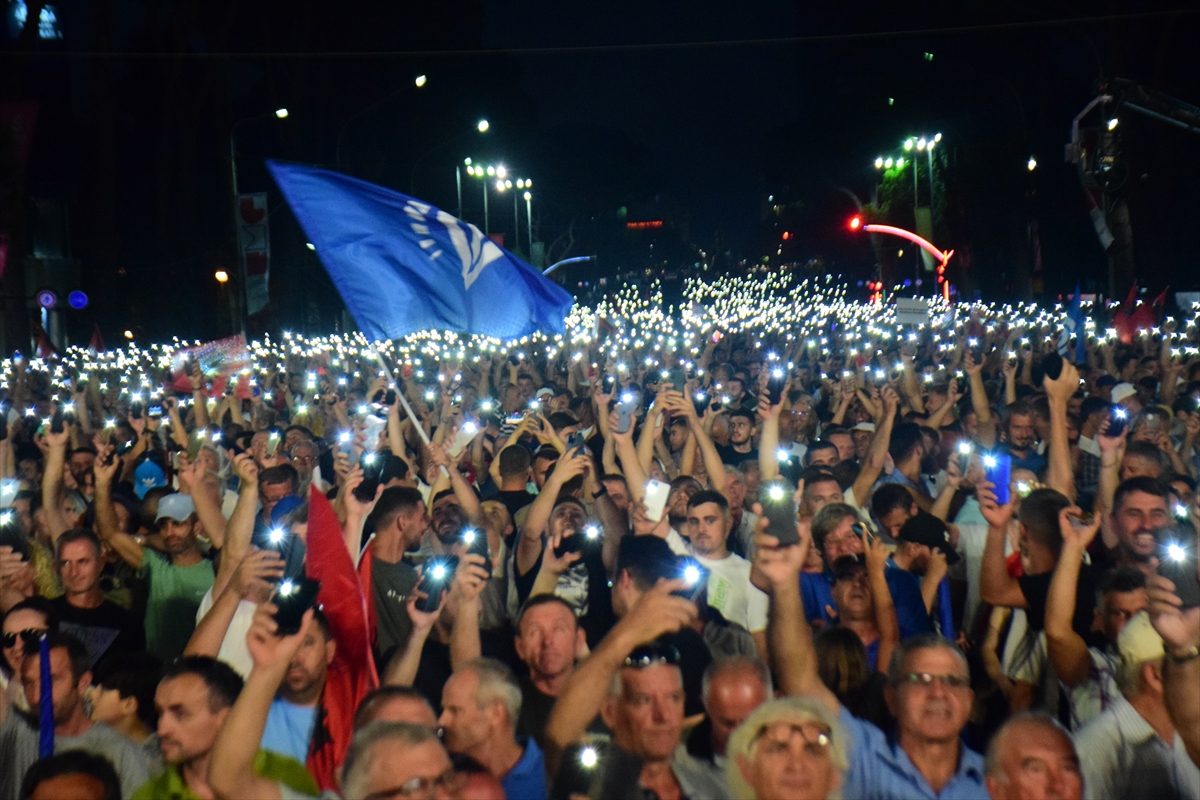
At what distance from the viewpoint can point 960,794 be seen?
140 inches

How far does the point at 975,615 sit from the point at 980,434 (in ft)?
13.5

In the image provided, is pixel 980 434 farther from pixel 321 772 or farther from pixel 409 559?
pixel 321 772

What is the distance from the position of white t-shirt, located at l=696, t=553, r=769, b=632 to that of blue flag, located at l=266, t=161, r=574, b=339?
9.19ft

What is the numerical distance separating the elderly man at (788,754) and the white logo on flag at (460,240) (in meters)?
4.94

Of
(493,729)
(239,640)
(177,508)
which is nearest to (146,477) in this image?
(177,508)

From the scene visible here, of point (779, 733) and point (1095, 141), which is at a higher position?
point (1095, 141)

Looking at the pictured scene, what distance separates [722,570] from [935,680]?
1.73 m

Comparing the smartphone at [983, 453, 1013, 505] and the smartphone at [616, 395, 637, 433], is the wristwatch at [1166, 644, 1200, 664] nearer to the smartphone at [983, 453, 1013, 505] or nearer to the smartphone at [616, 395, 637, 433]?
the smartphone at [983, 453, 1013, 505]

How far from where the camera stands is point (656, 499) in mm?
5945

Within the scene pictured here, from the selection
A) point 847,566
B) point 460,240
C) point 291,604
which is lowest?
point 847,566

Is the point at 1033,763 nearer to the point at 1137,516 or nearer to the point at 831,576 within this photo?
the point at 831,576

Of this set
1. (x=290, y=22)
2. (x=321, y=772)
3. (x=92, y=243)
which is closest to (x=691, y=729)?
(x=321, y=772)

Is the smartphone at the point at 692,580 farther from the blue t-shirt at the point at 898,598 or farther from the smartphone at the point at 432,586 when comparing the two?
the smartphone at the point at 432,586

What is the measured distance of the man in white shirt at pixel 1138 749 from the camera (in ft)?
11.9
